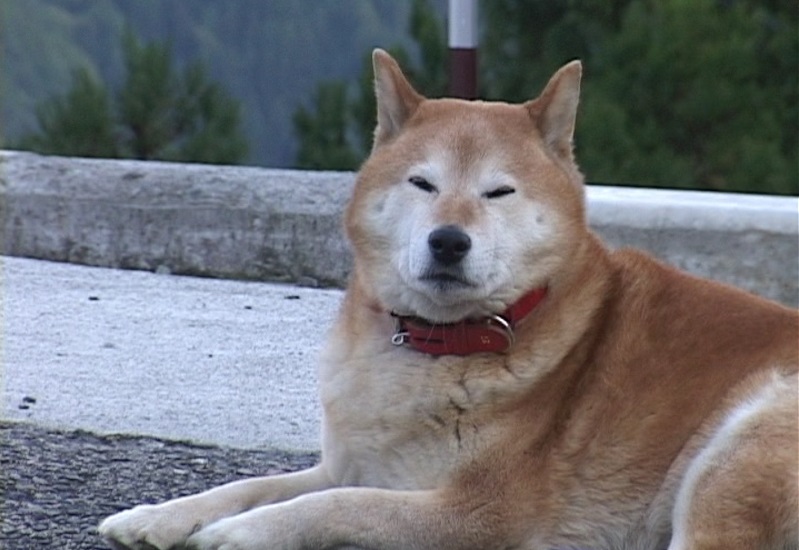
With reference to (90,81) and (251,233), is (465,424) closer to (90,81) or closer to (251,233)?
(251,233)

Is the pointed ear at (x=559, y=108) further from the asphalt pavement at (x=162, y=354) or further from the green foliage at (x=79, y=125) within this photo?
the green foliage at (x=79, y=125)

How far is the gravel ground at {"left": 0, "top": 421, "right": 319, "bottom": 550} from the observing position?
13.6 ft

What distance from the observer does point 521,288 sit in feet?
13.0

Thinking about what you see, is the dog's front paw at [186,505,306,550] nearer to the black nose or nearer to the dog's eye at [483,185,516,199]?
the black nose

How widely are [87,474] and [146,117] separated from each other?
312 inches

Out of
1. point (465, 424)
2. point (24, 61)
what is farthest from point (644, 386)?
point (24, 61)

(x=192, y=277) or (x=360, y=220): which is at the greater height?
(x=360, y=220)

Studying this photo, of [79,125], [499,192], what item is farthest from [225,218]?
[79,125]

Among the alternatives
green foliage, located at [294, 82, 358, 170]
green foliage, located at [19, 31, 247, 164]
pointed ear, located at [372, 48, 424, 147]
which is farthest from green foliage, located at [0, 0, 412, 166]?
pointed ear, located at [372, 48, 424, 147]

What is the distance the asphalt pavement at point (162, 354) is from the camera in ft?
18.0

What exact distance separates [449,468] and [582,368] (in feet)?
1.35

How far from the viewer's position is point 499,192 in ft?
12.9

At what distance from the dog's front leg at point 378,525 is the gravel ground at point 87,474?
1.67 feet

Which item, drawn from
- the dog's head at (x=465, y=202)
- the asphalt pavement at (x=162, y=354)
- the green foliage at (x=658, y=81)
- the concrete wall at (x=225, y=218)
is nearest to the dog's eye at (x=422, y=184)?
the dog's head at (x=465, y=202)
